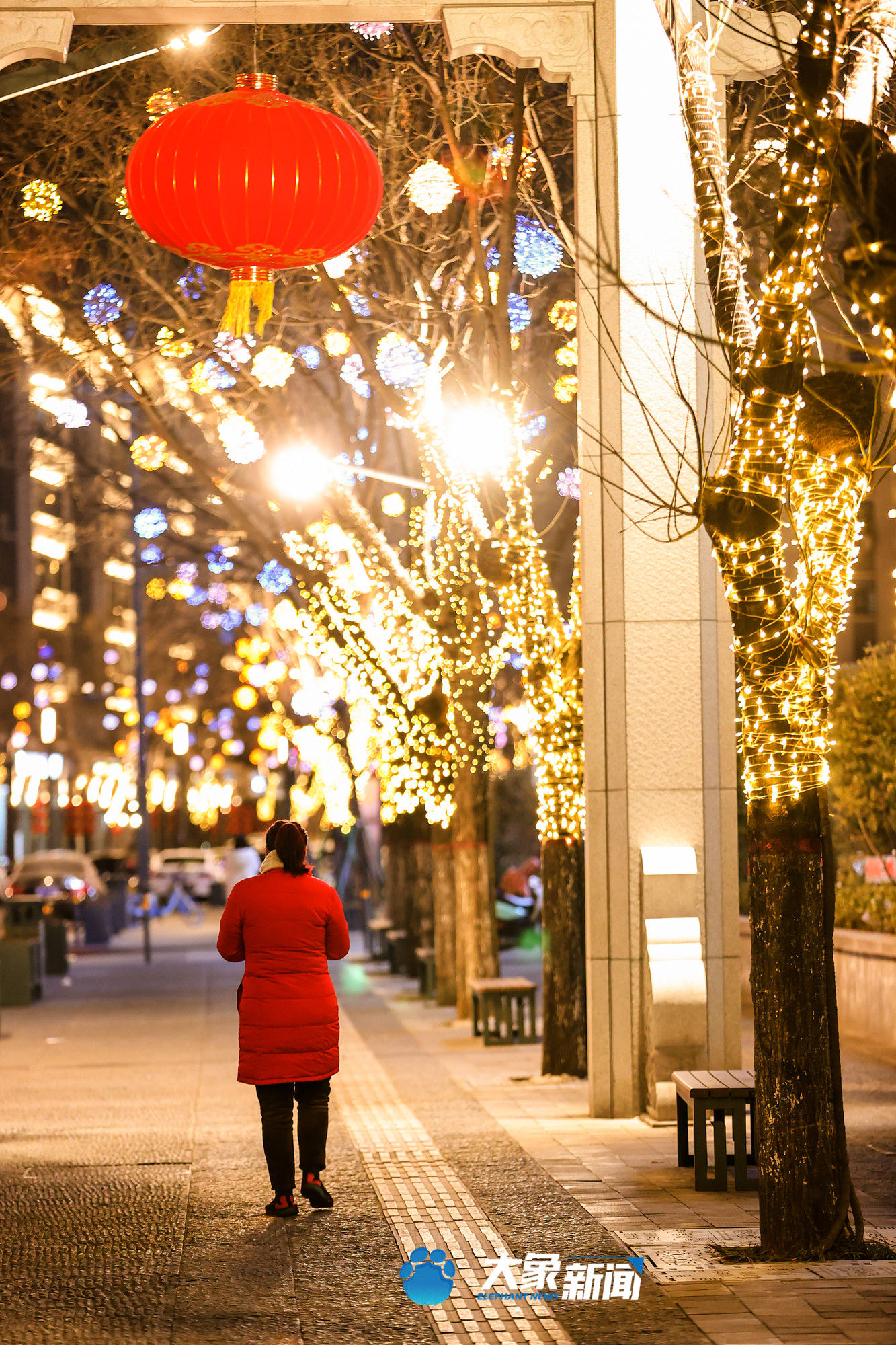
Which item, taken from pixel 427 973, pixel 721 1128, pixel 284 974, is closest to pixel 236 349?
pixel 427 973

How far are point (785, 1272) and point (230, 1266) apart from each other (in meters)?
2.20

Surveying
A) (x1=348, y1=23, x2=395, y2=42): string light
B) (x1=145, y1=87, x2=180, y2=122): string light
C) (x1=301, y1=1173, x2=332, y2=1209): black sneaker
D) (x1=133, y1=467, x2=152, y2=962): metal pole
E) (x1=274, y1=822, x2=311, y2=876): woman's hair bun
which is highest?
(x1=348, y1=23, x2=395, y2=42): string light

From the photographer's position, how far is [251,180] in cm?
802

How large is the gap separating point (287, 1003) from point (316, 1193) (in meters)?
0.92

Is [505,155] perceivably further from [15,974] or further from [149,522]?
[15,974]

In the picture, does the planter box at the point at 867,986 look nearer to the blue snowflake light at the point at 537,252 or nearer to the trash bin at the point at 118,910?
the blue snowflake light at the point at 537,252

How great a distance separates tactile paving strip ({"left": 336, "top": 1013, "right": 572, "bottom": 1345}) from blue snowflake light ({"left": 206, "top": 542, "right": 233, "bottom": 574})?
1057 centimetres

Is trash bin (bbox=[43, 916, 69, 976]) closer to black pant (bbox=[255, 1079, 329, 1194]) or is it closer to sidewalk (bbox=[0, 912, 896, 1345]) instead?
sidewalk (bbox=[0, 912, 896, 1345])

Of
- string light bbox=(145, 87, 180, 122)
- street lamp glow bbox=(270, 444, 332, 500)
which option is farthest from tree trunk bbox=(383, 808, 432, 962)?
string light bbox=(145, 87, 180, 122)

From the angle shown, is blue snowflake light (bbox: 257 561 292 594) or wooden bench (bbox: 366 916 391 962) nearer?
blue snowflake light (bbox: 257 561 292 594)

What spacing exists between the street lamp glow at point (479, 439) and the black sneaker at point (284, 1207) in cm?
713

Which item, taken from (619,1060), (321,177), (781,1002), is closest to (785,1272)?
(781,1002)

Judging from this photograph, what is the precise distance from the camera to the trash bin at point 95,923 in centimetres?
3400

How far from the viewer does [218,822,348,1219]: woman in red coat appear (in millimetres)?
8164
